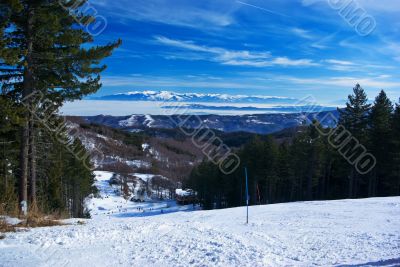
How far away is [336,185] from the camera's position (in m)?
49.5

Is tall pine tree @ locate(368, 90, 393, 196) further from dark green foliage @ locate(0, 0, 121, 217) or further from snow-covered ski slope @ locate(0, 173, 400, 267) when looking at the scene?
dark green foliage @ locate(0, 0, 121, 217)

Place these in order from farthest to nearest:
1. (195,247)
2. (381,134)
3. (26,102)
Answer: (381,134)
(26,102)
(195,247)

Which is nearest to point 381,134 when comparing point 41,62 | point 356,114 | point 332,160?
point 356,114

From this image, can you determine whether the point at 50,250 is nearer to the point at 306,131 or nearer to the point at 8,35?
the point at 8,35

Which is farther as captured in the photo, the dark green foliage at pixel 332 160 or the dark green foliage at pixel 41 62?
the dark green foliage at pixel 332 160

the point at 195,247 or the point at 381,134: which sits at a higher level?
the point at 381,134

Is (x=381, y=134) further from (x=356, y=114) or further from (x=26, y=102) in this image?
(x=26, y=102)

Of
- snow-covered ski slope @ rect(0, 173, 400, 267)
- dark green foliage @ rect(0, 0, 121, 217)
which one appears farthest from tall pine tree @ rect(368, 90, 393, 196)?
dark green foliage @ rect(0, 0, 121, 217)

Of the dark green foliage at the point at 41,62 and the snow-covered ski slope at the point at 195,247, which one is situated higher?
the dark green foliage at the point at 41,62

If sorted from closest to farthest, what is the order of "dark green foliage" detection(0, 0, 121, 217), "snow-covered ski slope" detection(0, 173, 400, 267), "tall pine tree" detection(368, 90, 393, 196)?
"snow-covered ski slope" detection(0, 173, 400, 267) < "dark green foliage" detection(0, 0, 121, 217) < "tall pine tree" detection(368, 90, 393, 196)

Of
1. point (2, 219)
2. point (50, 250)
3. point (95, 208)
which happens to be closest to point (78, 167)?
point (2, 219)

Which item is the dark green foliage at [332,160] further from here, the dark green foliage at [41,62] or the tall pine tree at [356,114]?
the dark green foliage at [41,62]

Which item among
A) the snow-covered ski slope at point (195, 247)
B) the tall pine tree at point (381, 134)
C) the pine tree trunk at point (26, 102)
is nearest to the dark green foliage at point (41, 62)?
the pine tree trunk at point (26, 102)

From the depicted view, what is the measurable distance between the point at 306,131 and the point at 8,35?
36893 mm
